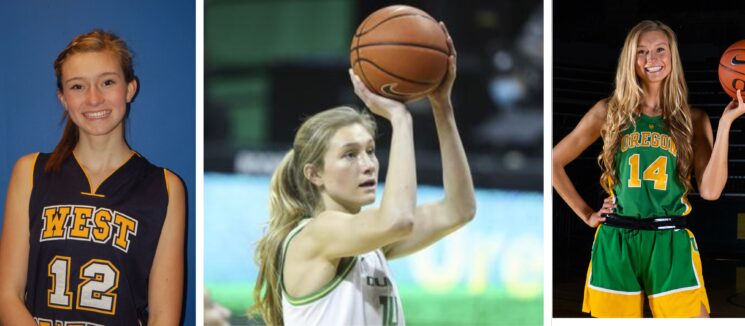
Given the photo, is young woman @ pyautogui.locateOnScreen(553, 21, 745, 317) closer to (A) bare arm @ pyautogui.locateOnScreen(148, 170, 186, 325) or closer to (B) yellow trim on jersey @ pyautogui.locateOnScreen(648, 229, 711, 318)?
(B) yellow trim on jersey @ pyautogui.locateOnScreen(648, 229, 711, 318)

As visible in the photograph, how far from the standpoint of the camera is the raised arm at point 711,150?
6.02 metres

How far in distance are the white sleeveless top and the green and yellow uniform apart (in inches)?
43.6

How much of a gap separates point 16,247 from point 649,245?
3222mm

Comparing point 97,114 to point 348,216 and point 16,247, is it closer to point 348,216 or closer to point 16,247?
point 16,247

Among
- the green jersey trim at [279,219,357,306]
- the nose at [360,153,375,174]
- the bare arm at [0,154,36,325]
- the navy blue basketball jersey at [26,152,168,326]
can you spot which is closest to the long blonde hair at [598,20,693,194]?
the nose at [360,153,375,174]

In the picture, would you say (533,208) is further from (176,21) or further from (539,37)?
(176,21)

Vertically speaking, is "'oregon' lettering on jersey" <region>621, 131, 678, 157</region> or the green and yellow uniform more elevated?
"'oregon' lettering on jersey" <region>621, 131, 678, 157</region>

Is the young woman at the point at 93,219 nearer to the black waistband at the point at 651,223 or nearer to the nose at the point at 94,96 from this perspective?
the nose at the point at 94,96

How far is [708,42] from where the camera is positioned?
6043 millimetres

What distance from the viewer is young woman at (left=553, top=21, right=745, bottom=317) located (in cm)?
603

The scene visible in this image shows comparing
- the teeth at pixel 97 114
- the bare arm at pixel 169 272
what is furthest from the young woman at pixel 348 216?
the teeth at pixel 97 114

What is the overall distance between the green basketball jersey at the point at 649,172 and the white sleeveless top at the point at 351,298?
128 cm

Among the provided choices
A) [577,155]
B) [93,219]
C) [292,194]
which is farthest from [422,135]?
[93,219]

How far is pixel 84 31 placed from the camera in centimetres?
603
